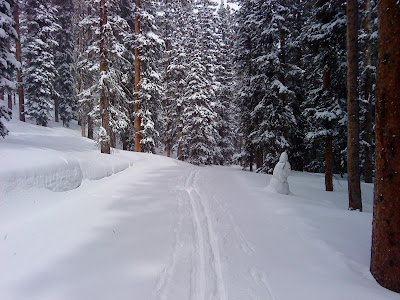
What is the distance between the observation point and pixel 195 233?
5.12 meters

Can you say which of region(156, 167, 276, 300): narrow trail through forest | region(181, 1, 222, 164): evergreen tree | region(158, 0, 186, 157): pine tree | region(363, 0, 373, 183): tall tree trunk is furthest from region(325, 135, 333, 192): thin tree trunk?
region(158, 0, 186, 157): pine tree

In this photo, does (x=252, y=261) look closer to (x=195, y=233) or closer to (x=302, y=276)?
(x=302, y=276)

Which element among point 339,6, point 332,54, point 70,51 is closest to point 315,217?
point 332,54

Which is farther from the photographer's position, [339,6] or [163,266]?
[339,6]

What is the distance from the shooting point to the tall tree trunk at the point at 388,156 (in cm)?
323

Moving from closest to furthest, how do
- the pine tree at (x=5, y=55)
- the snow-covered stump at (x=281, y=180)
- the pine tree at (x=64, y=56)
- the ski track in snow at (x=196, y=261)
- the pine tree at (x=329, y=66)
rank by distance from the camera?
the ski track in snow at (x=196, y=261) < the pine tree at (x=5, y=55) < the snow-covered stump at (x=281, y=180) < the pine tree at (x=329, y=66) < the pine tree at (x=64, y=56)

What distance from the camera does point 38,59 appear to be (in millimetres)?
23125

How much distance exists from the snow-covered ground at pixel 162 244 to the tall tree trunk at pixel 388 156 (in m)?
0.37

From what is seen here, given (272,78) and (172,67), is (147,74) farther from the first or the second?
(272,78)

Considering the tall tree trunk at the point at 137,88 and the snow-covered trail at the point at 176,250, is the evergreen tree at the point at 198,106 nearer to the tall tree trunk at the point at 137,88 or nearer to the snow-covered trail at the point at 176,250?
the tall tree trunk at the point at 137,88

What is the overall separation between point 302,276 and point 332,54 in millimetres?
11361

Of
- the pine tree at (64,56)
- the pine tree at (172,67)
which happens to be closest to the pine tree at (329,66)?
the pine tree at (172,67)

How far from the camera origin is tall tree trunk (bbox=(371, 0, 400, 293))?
3234 mm

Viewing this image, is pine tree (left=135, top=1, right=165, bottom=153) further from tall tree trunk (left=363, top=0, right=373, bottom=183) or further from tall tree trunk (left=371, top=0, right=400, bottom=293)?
tall tree trunk (left=371, top=0, right=400, bottom=293)
